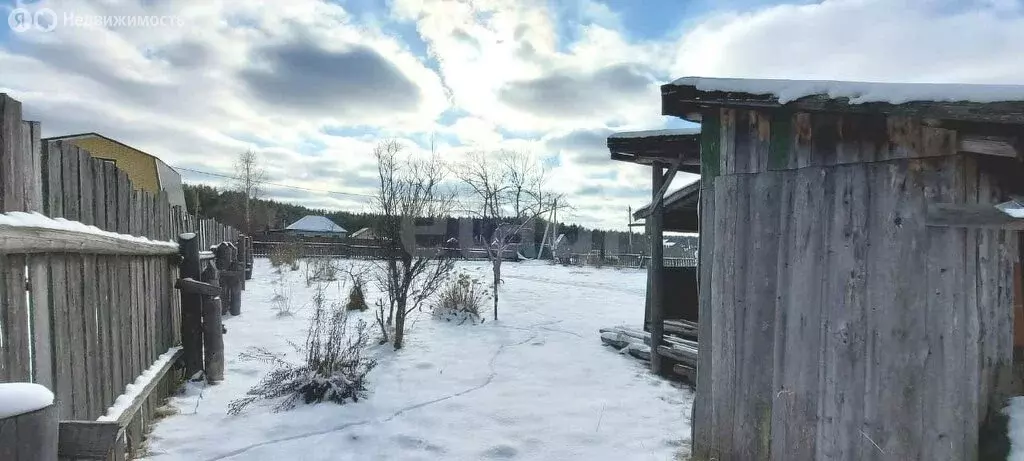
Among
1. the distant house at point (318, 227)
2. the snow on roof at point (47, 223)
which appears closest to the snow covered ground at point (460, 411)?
the snow on roof at point (47, 223)

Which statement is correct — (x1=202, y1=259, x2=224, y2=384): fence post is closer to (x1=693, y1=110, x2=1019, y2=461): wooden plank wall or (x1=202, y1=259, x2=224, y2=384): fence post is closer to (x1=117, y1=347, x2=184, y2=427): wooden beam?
(x1=117, y1=347, x2=184, y2=427): wooden beam

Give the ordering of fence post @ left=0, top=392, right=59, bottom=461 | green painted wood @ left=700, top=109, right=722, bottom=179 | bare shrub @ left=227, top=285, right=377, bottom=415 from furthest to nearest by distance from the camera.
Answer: bare shrub @ left=227, top=285, right=377, bottom=415 → green painted wood @ left=700, top=109, right=722, bottom=179 → fence post @ left=0, top=392, right=59, bottom=461

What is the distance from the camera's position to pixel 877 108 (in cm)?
275

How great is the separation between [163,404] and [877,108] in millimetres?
5937

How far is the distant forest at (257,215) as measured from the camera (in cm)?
3476

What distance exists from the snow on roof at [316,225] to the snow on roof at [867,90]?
164 feet

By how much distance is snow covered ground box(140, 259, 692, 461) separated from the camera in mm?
4027

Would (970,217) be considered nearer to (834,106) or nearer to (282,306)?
(834,106)

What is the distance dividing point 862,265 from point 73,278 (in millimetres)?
Result: 4472

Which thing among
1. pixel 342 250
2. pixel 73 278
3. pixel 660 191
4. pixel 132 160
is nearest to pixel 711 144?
pixel 660 191

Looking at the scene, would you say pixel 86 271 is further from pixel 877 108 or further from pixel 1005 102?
pixel 1005 102

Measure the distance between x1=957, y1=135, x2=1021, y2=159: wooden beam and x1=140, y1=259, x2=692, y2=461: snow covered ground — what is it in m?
2.83

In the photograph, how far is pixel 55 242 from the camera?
2521mm

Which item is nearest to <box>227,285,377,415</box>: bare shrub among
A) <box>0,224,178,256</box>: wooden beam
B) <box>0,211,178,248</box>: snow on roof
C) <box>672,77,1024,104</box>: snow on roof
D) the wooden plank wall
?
<box>0,224,178,256</box>: wooden beam
